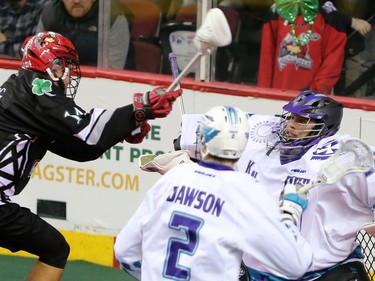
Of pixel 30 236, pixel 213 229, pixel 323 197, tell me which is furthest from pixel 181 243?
pixel 30 236

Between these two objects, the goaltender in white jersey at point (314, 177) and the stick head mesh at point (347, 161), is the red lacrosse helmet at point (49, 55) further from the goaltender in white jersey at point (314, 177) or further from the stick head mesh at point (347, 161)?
the stick head mesh at point (347, 161)

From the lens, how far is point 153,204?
4281 mm

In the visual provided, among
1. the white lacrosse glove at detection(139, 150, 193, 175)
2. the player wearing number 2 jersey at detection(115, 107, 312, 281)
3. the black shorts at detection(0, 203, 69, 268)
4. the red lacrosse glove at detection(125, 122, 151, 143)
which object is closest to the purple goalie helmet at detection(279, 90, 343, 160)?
the white lacrosse glove at detection(139, 150, 193, 175)

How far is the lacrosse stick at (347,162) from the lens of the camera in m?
4.52

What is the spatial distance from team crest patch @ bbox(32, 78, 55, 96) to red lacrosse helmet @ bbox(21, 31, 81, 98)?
0.19ft

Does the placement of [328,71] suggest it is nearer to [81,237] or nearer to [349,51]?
[349,51]

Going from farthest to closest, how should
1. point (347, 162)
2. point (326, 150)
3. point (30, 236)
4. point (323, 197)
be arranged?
point (30, 236), point (326, 150), point (323, 197), point (347, 162)

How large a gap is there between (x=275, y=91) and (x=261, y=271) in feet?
6.20

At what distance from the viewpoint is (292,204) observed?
4.36 metres

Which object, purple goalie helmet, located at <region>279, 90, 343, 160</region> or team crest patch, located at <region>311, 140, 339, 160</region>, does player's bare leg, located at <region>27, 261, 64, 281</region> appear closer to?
purple goalie helmet, located at <region>279, 90, 343, 160</region>

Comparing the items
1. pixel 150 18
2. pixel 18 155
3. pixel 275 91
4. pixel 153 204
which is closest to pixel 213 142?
pixel 153 204

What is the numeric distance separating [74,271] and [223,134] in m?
3.24

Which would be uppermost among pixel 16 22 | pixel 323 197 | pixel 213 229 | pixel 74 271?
pixel 16 22

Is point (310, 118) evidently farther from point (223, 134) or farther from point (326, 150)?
point (223, 134)
